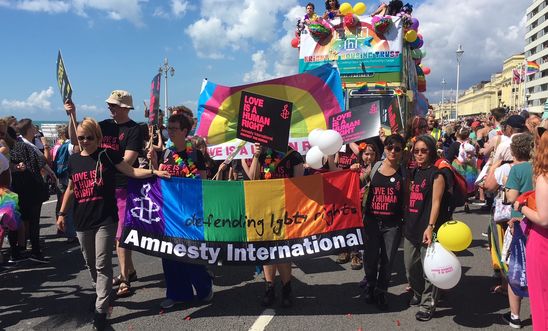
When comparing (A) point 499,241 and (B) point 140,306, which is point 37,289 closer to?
(B) point 140,306

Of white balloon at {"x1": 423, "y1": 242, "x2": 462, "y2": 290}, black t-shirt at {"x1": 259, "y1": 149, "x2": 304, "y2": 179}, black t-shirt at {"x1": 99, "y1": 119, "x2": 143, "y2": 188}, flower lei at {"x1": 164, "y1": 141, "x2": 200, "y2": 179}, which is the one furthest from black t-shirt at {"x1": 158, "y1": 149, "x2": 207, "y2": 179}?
white balloon at {"x1": 423, "y1": 242, "x2": 462, "y2": 290}

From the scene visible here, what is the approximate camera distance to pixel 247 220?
12.9 ft

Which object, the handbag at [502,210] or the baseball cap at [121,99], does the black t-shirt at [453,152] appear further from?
the baseball cap at [121,99]

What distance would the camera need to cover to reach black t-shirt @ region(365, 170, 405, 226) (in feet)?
12.8

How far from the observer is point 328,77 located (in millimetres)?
5043

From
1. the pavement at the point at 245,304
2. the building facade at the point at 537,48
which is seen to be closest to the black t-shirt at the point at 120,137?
the pavement at the point at 245,304

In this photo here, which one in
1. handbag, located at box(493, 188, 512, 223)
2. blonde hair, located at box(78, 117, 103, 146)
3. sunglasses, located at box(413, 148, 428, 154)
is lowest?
handbag, located at box(493, 188, 512, 223)

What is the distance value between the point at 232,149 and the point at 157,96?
4.09ft

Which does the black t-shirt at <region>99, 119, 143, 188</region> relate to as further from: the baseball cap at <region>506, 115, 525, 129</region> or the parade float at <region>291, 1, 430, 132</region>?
the parade float at <region>291, 1, 430, 132</region>

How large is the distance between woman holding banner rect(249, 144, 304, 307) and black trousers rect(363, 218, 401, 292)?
32.5 inches

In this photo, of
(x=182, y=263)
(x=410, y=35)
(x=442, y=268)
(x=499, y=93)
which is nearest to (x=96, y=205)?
(x=182, y=263)

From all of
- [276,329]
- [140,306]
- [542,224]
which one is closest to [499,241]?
[542,224]

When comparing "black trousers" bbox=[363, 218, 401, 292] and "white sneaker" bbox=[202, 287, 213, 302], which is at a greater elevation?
→ "black trousers" bbox=[363, 218, 401, 292]

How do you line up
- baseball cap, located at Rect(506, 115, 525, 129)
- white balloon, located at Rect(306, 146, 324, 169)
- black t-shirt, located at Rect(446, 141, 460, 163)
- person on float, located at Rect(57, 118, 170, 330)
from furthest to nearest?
black t-shirt, located at Rect(446, 141, 460, 163) → baseball cap, located at Rect(506, 115, 525, 129) → white balloon, located at Rect(306, 146, 324, 169) → person on float, located at Rect(57, 118, 170, 330)
